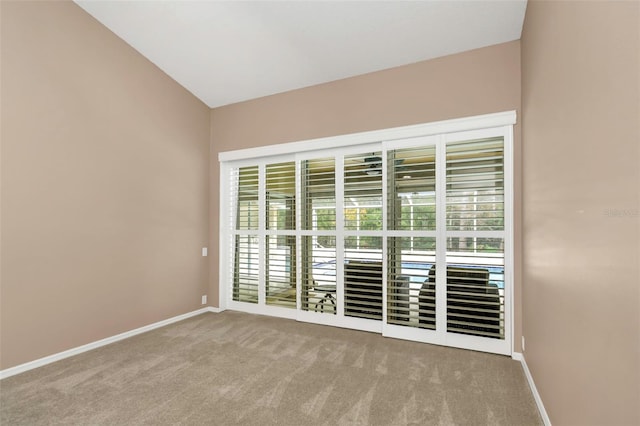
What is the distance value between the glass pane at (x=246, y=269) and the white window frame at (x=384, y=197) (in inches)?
3.9

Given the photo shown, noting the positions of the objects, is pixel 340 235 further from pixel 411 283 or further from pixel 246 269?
pixel 246 269

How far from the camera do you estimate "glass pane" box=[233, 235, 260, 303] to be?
4.27m

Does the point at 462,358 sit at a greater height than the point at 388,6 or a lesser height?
lesser

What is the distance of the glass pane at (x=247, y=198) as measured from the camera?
14.2 feet

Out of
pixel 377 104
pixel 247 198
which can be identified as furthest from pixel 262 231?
pixel 377 104

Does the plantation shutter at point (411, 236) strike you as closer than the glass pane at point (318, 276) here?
Yes

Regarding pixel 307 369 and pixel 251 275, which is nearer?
pixel 307 369

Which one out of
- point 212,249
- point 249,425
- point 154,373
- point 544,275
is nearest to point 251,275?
point 212,249

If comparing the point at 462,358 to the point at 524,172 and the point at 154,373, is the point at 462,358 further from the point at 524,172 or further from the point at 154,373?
the point at 154,373

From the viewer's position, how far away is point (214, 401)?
6.98 ft

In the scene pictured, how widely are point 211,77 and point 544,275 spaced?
4011mm

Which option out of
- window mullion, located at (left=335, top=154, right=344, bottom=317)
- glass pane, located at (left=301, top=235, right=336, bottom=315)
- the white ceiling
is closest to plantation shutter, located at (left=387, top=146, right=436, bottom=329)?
window mullion, located at (left=335, top=154, right=344, bottom=317)

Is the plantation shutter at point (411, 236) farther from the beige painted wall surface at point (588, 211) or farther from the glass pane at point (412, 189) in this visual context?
the beige painted wall surface at point (588, 211)

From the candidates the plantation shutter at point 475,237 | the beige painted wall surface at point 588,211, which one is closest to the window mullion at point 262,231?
the plantation shutter at point 475,237
